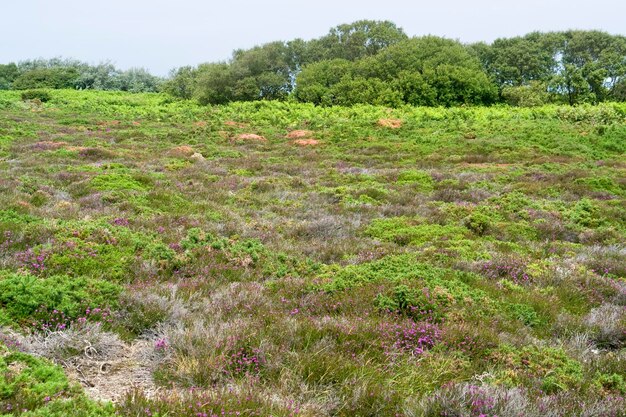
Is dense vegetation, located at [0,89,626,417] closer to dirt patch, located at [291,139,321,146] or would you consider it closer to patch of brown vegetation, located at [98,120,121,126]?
dirt patch, located at [291,139,321,146]

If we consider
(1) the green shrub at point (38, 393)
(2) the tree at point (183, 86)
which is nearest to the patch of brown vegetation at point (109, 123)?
(2) the tree at point (183, 86)

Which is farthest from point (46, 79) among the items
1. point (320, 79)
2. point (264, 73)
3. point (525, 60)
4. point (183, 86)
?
point (525, 60)

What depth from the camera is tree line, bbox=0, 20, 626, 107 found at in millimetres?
52062

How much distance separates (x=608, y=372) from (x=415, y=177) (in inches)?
542

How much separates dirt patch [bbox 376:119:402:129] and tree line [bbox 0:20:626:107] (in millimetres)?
14796

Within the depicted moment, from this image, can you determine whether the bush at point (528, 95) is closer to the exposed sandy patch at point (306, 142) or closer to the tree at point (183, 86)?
the exposed sandy patch at point (306, 142)

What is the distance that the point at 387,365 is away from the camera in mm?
4383

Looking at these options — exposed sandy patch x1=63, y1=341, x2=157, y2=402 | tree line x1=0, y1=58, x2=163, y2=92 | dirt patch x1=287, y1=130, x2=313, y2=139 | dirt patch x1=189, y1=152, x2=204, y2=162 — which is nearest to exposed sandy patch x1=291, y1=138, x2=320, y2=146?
dirt patch x1=287, y1=130, x2=313, y2=139

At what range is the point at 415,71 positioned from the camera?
52.8m

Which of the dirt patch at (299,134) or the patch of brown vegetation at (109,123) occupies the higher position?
the patch of brown vegetation at (109,123)

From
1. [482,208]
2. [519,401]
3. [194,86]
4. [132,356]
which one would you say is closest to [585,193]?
[482,208]

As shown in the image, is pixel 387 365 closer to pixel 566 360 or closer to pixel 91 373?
pixel 566 360

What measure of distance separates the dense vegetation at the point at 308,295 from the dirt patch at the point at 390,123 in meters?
17.1

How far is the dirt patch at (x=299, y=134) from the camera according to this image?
105ft
